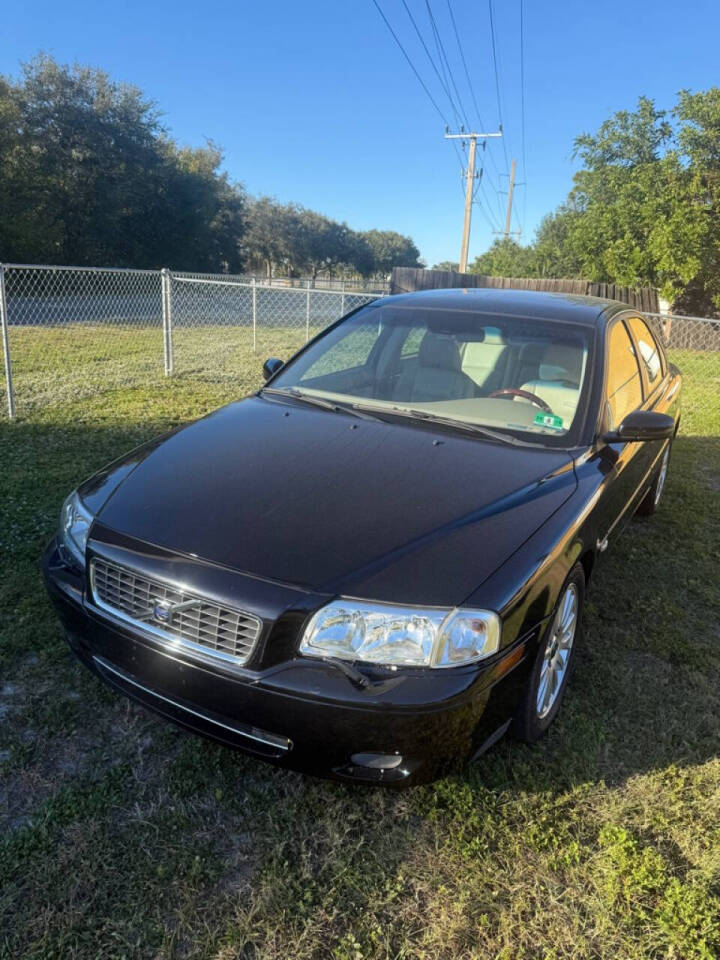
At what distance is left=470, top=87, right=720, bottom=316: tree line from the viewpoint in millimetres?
16484

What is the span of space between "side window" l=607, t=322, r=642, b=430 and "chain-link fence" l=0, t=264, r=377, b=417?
530cm

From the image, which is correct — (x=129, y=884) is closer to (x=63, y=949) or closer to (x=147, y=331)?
(x=63, y=949)

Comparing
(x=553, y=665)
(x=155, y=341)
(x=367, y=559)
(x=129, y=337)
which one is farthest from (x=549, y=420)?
(x=129, y=337)

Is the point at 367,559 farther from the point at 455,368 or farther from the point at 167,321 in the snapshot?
the point at 167,321

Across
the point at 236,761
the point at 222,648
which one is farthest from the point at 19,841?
the point at 222,648

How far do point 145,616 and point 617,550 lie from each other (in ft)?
10.6

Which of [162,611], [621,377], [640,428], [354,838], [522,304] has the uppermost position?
[522,304]

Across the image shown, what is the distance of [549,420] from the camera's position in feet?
8.98

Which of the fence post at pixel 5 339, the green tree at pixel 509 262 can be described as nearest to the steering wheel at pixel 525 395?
the fence post at pixel 5 339

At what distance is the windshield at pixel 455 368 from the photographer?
2.84 metres

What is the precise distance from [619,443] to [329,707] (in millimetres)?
1913

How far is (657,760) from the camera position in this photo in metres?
2.31

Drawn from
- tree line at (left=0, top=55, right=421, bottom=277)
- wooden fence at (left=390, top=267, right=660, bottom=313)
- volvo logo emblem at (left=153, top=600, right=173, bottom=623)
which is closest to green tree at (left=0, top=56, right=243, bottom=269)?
tree line at (left=0, top=55, right=421, bottom=277)

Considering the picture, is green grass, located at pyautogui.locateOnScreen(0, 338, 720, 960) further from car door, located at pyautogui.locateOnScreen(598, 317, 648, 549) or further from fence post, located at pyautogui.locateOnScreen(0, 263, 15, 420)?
fence post, located at pyautogui.locateOnScreen(0, 263, 15, 420)
